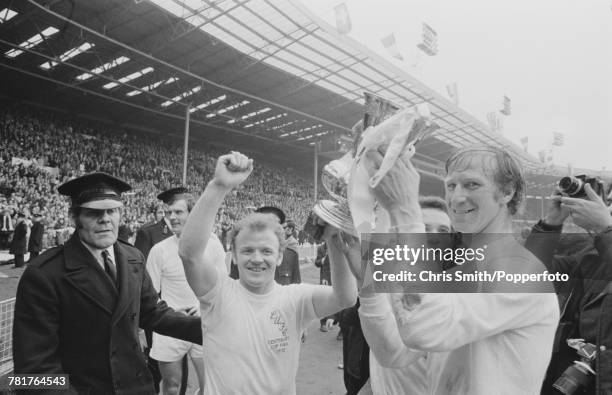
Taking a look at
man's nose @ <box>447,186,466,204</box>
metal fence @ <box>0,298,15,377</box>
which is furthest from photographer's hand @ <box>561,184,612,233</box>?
metal fence @ <box>0,298,15,377</box>

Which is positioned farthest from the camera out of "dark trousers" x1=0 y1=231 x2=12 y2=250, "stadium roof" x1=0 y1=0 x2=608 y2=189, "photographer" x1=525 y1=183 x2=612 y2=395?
"stadium roof" x1=0 y1=0 x2=608 y2=189

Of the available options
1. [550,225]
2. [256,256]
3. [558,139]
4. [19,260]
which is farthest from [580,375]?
[558,139]

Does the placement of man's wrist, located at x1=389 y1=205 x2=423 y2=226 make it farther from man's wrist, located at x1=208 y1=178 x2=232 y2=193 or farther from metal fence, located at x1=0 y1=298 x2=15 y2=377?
metal fence, located at x1=0 y1=298 x2=15 y2=377

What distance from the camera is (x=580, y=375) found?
5.26 ft

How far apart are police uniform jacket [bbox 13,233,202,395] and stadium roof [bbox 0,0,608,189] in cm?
794

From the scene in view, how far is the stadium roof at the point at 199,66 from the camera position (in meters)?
12.5

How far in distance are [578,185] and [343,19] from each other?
1367 cm

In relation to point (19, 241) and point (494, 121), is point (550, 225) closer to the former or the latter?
point (19, 241)

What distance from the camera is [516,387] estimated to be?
1.01 metres

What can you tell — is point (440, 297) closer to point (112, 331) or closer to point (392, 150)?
point (392, 150)

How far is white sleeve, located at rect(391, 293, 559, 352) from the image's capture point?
3.10ft

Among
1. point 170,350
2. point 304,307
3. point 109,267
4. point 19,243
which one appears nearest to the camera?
point 304,307

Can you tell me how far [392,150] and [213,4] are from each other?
12.8 metres

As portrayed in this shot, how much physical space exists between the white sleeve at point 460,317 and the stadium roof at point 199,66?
7965mm
